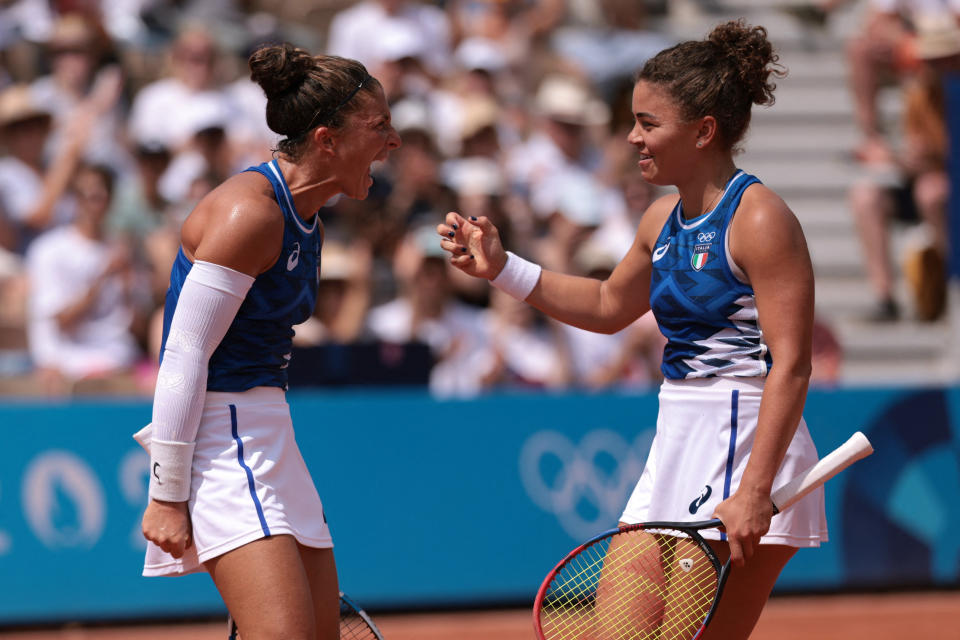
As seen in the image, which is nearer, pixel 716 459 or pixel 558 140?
pixel 716 459

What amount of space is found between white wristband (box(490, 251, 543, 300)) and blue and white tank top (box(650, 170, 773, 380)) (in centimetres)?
53

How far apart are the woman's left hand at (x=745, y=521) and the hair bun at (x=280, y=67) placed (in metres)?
1.46

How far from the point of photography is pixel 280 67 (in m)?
3.08

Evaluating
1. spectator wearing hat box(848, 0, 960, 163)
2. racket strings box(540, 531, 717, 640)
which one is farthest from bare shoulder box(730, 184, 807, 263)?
spectator wearing hat box(848, 0, 960, 163)

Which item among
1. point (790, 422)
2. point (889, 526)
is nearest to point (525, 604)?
point (889, 526)

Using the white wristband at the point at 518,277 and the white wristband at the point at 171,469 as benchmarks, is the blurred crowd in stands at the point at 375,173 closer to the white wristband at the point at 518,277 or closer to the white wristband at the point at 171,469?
the white wristband at the point at 518,277

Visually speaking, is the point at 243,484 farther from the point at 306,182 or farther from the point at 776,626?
the point at 776,626

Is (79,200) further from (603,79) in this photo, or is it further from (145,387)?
(603,79)

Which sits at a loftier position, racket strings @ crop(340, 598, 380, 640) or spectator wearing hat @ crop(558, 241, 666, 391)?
spectator wearing hat @ crop(558, 241, 666, 391)

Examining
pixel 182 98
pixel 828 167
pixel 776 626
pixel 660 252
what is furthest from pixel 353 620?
pixel 828 167

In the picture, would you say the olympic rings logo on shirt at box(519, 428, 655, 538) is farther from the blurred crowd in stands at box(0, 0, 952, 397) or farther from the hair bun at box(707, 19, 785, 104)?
the hair bun at box(707, 19, 785, 104)

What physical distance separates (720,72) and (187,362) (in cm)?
145

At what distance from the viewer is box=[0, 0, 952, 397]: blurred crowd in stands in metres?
7.31

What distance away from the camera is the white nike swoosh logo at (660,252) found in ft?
10.5
